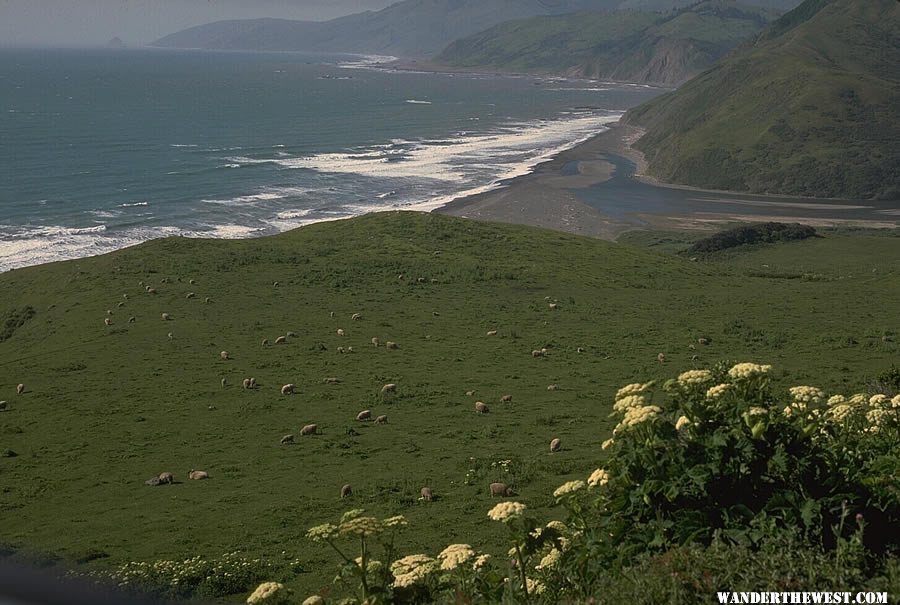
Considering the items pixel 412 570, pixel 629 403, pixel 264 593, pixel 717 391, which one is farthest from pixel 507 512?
pixel 717 391

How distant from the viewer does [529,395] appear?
23.0 meters

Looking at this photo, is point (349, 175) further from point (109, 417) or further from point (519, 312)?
point (109, 417)

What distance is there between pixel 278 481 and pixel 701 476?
1060cm

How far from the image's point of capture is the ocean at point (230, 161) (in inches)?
2835

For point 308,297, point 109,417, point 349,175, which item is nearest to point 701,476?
point 109,417

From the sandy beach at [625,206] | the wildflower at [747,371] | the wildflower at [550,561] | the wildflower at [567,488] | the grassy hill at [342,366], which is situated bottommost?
the sandy beach at [625,206]

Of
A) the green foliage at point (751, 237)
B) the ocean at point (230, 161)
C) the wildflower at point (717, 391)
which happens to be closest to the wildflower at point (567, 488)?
the wildflower at point (717, 391)

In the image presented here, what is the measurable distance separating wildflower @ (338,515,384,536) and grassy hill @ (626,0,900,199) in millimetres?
95013

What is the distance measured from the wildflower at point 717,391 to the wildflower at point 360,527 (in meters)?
3.12

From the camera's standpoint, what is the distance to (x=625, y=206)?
84125 millimetres

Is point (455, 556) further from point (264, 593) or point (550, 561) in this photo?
point (264, 593)

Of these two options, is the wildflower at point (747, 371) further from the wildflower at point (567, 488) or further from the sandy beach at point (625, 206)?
the sandy beach at point (625, 206)

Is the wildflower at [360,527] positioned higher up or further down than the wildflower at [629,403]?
further down

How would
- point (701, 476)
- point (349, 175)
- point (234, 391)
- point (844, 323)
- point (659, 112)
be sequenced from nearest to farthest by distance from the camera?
point (701, 476)
point (234, 391)
point (844, 323)
point (349, 175)
point (659, 112)
